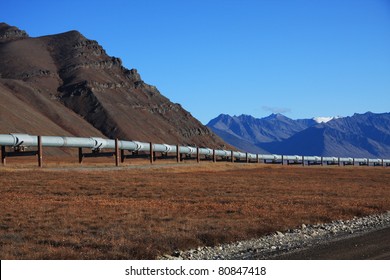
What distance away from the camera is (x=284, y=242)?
782 inches

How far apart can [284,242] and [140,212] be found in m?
8.23

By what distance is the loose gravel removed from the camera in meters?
17.2

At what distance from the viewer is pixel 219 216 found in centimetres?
2531

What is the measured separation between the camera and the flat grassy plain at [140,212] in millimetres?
18109

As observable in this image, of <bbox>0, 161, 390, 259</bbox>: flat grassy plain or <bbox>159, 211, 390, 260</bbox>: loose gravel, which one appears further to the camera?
<bbox>0, 161, 390, 259</bbox>: flat grassy plain

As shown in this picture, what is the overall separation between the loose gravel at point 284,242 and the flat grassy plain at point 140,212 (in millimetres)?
676

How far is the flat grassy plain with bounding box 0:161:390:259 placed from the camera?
18109mm

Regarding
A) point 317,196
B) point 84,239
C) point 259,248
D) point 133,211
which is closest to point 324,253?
point 259,248

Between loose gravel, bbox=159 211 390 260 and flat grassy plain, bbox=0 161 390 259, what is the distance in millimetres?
676

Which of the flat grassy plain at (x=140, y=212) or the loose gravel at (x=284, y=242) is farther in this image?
the flat grassy plain at (x=140, y=212)

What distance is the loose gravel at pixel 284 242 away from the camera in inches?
679

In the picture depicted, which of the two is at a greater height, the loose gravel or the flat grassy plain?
the flat grassy plain

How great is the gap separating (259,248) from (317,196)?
62.2ft

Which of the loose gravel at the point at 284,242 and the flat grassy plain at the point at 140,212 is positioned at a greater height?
the flat grassy plain at the point at 140,212
